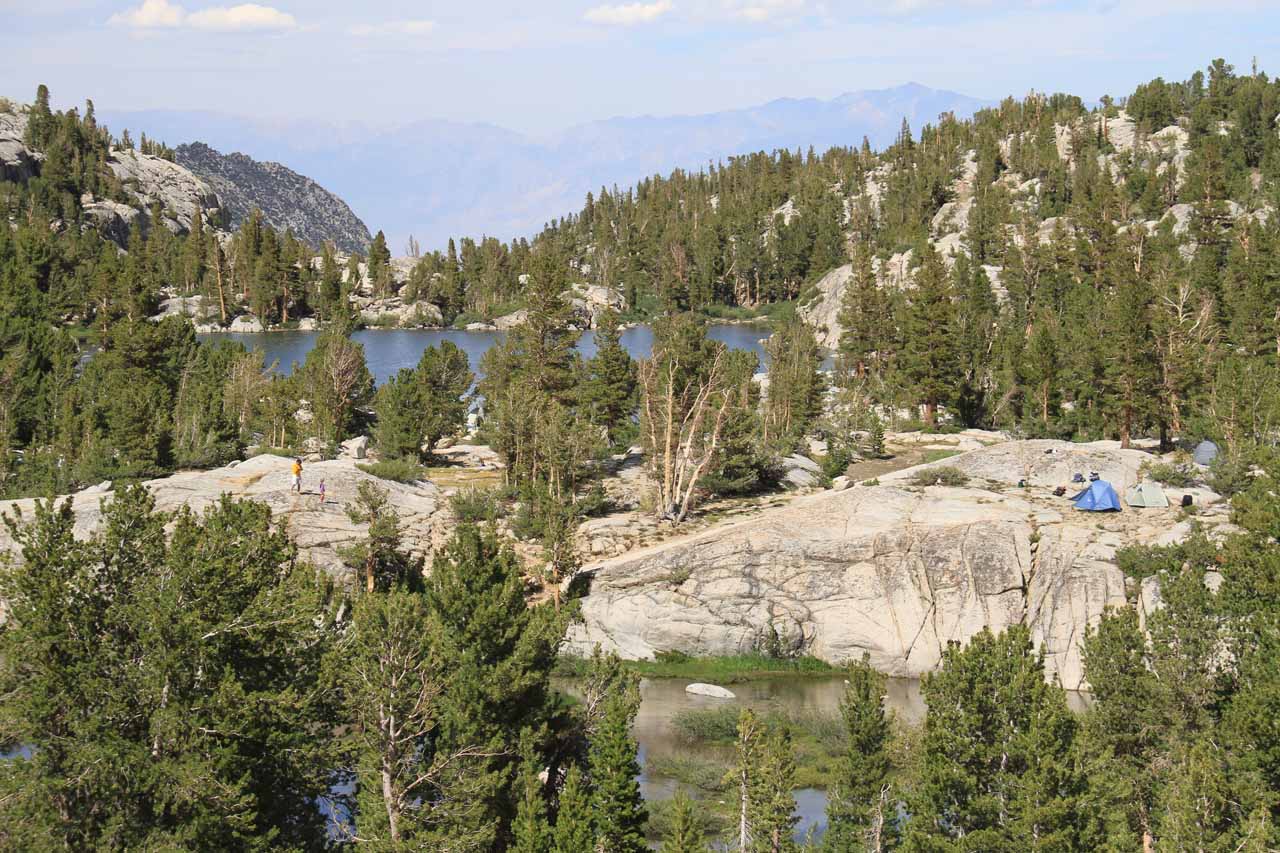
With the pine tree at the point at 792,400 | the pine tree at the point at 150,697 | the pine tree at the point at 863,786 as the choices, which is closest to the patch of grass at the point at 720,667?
the pine tree at the point at 863,786

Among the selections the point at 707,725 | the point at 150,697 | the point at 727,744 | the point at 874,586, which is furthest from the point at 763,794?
the point at 874,586

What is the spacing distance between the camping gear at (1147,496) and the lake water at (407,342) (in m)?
69.0

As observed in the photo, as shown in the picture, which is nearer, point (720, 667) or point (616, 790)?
point (616, 790)

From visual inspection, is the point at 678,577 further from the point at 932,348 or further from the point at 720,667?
the point at 932,348

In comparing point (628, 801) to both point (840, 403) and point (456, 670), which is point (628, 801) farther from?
point (840, 403)

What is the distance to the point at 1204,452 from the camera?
56.0m

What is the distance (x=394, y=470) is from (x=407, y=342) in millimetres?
92427

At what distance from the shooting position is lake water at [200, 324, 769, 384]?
121688 millimetres

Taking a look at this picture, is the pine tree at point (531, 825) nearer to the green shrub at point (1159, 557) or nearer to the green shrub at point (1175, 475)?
the green shrub at point (1159, 557)

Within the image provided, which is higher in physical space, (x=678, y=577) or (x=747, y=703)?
(x=678, y=577)

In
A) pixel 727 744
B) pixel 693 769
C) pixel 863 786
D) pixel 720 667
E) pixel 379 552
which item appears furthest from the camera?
pixel 379 552

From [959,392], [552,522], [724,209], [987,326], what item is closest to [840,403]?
[959,392]

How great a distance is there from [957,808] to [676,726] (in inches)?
668

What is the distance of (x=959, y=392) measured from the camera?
7462 cm
